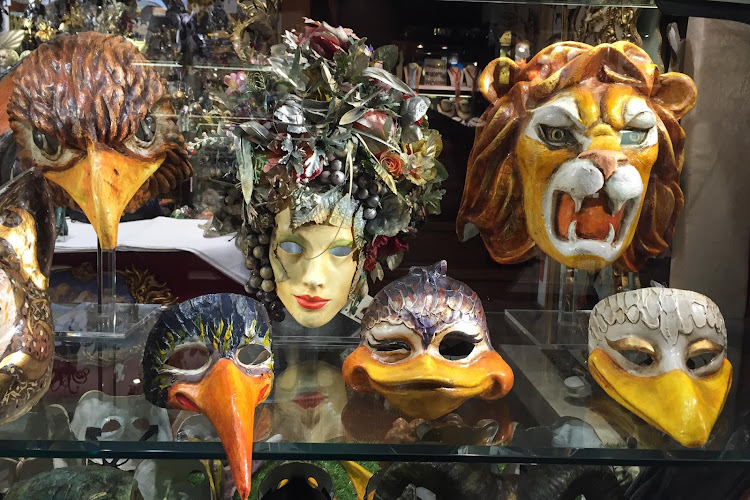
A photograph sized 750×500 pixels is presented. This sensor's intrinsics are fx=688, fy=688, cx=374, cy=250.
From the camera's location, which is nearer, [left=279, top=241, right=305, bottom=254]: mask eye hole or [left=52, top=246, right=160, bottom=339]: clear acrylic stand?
[left=279, top=241, right=305, bottom=254]: mask eye hole

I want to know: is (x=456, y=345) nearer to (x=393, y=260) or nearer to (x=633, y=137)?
(x=393, y=260)

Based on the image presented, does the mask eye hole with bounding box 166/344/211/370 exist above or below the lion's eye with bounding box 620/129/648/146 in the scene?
below

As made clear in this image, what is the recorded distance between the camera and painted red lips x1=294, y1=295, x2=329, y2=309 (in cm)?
95

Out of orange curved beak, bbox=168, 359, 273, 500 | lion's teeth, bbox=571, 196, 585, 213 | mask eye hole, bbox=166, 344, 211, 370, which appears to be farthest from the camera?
lion's teeth, bbox=571, 196, 585, 213

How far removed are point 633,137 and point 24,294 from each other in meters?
0.77

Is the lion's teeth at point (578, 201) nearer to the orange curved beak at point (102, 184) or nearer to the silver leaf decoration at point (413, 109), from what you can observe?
the silver leaf decoration at point (413, 109)

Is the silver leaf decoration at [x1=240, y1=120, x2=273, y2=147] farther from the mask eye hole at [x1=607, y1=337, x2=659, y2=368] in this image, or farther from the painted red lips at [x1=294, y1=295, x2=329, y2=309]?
the mask eye hole at [x1=607, y1=337, x2=659, y2=368]

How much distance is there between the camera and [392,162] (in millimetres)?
952

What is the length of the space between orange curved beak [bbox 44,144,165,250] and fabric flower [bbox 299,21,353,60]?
297mm

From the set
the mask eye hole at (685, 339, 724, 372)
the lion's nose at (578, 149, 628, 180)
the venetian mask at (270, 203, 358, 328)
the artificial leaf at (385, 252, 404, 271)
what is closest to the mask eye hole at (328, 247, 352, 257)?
the venetian mask at (270, 203, 358, 328)

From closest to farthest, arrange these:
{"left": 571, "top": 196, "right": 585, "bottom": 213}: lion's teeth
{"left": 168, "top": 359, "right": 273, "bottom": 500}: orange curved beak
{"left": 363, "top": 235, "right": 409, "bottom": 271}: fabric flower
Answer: {"left": 168, "top": 359, "right": 273, "bottom": 500}: orange curved beak, {"left": 571, "top": 196, "right": 585, "bottom": 213}: lion's teeth, {"left": 363, "top": 235, "right": 409, "bottom": 271}: fabric flower

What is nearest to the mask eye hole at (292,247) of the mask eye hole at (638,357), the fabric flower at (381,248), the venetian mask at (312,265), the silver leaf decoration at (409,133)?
the venetian mask at (312,265)

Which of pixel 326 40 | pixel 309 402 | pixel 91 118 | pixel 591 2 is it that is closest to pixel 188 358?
pixel 309 402

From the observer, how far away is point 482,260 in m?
1.11
